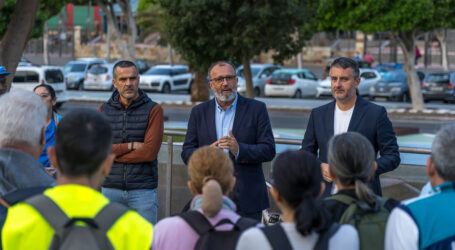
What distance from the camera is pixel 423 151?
668 centimetres

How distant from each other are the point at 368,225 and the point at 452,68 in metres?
50.2

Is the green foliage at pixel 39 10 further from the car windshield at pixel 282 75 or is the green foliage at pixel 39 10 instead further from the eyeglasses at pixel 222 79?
the eyeglasses at pixel 222 79

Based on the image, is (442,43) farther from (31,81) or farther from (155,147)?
(155,147)

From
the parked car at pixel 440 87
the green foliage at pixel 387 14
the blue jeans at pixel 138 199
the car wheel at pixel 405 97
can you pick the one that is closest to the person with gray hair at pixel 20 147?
the blue jeans at pixel 138 199

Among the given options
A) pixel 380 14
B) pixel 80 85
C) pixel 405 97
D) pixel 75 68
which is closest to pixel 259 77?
pixel 405 97

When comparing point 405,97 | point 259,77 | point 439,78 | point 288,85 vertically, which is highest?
point 259,77

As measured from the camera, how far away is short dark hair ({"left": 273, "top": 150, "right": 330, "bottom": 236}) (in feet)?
9.93

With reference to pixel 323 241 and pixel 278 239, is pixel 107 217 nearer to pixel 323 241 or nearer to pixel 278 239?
pixel 278 239

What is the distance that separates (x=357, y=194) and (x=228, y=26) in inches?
859

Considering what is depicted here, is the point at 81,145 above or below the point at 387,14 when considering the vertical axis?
below

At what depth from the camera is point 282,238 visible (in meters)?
3.07

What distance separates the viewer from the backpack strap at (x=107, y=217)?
2746 millimetres

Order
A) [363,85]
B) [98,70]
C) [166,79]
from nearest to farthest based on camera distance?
[363,85]
[166,79]
[98,70]

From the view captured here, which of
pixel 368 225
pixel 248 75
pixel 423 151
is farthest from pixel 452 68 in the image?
pixel 368 225
